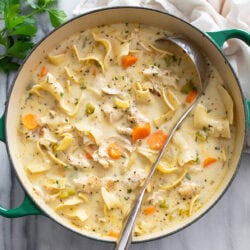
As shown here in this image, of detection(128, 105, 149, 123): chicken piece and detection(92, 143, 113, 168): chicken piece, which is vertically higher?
detection(128, 105, 149, 123): chicken piece

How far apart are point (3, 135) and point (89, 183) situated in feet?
1.28

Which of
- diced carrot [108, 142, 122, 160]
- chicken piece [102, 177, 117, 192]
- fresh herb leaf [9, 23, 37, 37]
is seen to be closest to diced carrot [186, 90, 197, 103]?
diced carrot [108, 142, 122, 160]

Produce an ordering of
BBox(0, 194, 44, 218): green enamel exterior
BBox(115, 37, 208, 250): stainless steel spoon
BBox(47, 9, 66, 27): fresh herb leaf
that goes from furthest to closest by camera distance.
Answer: BBox(47, 9, 66, 27): fresh herb leaf < BBox(115, 37, 208, 250): stainless steel spoon < BBox(0, 194, 44, 218): green enamel exterior

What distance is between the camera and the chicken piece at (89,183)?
243cm

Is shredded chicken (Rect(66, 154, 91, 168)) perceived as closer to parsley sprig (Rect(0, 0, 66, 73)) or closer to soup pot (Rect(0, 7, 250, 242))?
soup pot (Rect(0, 7, 250, 242))

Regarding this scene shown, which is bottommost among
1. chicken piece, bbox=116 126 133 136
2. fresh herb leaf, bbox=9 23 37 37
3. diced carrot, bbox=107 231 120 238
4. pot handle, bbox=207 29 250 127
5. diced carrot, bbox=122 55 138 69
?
diced carrot, bbox=107 231 120 238

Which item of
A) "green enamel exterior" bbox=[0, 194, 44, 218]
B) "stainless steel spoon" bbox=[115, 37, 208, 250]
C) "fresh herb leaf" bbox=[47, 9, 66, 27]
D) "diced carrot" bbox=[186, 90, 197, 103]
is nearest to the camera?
"green enamel exterior" bbox=[0, 194, 44, 218]

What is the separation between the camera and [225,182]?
244 centimetres

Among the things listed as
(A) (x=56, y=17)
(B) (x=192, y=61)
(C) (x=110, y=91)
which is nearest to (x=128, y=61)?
(C) (x=110, y=91)

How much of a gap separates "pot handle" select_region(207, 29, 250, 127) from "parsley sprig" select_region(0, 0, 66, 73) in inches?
26.7

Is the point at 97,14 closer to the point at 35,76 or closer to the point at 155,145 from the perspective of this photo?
the point at 35,76

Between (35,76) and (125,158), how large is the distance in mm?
530

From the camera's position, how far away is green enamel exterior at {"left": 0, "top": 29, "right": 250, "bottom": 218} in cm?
231

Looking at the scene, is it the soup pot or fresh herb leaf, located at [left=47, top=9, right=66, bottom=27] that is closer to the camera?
the soup pot
